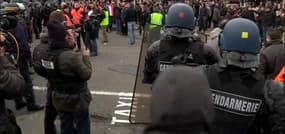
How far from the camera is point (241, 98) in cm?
249

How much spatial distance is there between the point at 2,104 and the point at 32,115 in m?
3.50

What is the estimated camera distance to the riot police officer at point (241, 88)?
244cm

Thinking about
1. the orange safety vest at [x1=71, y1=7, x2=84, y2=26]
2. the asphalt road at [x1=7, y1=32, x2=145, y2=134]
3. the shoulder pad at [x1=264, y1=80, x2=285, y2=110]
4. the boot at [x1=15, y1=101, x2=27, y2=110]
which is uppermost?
the shoulder pad at [x1=264, y1=80, x2=285, y2=110]

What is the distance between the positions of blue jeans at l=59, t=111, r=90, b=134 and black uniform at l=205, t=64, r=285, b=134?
220 cm

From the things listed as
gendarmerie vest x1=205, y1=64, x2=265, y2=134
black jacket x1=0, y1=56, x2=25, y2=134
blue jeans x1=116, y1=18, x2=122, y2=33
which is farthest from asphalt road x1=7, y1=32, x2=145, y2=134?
blue jeans x1=116, y1=18, x2=122, y2=33

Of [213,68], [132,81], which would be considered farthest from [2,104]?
[132,81]

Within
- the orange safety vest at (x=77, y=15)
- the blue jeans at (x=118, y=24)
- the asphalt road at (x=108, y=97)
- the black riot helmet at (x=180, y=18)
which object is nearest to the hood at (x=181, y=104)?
the black riot helmet at (x=180, y=18)

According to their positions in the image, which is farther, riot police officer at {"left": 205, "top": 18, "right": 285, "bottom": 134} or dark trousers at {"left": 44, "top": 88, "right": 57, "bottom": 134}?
dark trousers at {"left": 44, "top": 88, "right": 57, "bottom": 134}

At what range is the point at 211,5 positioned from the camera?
22516 mm

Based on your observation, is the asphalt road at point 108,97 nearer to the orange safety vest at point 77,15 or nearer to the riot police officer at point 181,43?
the orange safety vest at point 77,15

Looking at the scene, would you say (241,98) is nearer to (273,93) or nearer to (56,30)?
(273,93)

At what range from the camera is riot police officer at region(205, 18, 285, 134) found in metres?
2.44

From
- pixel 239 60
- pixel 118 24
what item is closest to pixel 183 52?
pixel 239 60

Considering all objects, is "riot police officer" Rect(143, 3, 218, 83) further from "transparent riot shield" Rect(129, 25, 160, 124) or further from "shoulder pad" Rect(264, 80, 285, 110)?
"transparent riot shield" Rect(129, 25, 160, 124)
